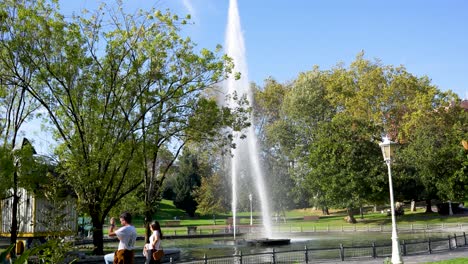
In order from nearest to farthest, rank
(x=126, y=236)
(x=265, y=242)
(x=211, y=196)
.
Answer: (x=126, y=236) < (x=265, y=242) < (x=211, y=196)

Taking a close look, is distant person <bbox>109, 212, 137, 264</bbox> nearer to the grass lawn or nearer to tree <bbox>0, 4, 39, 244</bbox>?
tree <bbox>0, 4, 39, 244</bbox>

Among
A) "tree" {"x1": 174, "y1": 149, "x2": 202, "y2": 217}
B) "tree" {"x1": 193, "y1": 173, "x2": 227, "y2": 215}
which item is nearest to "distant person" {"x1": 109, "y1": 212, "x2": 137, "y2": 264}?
"tree" {"x1": 193, "y1": 173, "x2": 227, "y2": 215}

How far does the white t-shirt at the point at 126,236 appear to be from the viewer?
11.7 metres

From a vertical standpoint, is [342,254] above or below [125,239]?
below

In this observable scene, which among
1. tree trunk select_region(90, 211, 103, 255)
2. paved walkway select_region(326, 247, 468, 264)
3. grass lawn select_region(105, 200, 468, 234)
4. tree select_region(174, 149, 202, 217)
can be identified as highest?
tree select_region(174, 149, 202, 217)

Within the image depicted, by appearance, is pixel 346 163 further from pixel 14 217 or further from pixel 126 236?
pixel 126 236

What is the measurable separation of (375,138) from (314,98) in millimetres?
9609

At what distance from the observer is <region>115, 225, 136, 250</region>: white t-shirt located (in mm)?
11680

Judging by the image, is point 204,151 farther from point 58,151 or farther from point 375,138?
point 375,138

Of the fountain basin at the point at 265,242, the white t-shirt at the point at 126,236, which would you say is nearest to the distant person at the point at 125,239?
the white t-shirt at the point at 126,236

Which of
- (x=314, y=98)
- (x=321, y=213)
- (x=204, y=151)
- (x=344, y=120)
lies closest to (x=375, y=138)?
(x=344, y=120)

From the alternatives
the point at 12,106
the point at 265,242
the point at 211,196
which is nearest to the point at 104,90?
the point at 12,106

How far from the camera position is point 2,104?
25750mm

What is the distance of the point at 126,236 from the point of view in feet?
38.5
